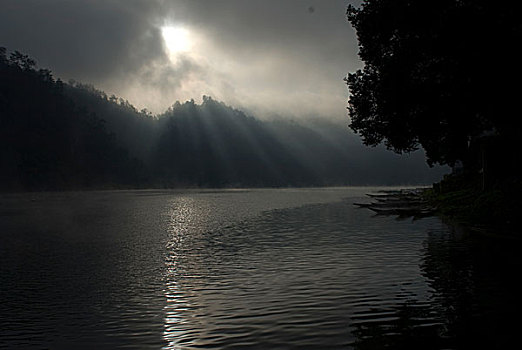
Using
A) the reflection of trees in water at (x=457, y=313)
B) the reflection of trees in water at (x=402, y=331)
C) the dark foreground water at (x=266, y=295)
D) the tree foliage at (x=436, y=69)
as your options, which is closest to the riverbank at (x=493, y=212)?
the dark foreground water at (x=266, y=295)

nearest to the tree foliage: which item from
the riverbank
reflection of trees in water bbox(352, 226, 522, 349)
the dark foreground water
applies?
the riverbank

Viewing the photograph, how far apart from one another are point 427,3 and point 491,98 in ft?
28.9

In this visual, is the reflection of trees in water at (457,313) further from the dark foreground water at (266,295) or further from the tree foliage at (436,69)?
the tree foliage at (436,69)

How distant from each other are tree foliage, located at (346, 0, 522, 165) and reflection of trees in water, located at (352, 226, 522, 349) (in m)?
10.2

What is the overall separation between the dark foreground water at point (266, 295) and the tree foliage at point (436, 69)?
8.36 meters

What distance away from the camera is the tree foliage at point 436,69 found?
88.2ft

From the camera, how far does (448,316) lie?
14.0 meters

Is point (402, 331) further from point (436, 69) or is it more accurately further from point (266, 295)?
point (436, 69)

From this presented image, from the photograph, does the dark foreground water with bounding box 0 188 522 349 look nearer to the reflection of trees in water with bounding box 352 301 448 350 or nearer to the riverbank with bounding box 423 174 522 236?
the reflection of trees in water with bounding box 352 301 448 350

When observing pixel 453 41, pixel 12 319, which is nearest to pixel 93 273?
pixel 12 319

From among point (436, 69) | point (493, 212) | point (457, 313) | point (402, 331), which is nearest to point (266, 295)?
point (402, 331)

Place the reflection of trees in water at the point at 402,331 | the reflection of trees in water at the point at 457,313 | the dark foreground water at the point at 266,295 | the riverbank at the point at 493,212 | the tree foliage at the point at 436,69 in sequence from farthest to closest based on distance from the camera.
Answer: the riverbank at the point at 493,212
the tree foliage at the point at 436,69
the dark foreground water at the point at 266,295
the reflection of trees in water at the point at 457,313
the reflection of trees in water at the point at 402,331

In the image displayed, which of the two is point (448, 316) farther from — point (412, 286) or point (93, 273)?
point (93, 273)

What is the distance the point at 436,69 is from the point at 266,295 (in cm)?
2179
